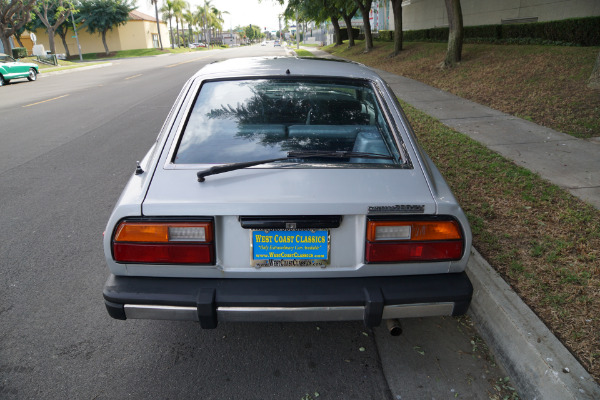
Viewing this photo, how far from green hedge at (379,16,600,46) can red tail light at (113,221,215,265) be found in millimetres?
13382

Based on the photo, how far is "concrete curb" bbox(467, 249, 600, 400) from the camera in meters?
2.06

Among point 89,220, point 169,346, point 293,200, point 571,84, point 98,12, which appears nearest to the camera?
point 293,200

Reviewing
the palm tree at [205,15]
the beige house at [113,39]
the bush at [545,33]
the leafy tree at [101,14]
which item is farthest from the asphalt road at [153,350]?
the palm tree at [205,15]

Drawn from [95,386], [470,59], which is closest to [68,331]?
[95,386]

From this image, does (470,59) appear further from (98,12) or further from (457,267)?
(98,12)

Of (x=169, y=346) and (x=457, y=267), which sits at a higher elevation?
(x=457, y=267)

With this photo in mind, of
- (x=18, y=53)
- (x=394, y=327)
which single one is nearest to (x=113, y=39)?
(x=18, y=53)

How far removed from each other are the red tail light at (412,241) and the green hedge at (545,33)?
41.4ft

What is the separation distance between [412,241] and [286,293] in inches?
26.3

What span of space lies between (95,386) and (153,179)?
45.4 inches

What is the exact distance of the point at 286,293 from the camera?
211cm

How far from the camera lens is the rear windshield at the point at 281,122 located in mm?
2463

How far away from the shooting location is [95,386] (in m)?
2.33

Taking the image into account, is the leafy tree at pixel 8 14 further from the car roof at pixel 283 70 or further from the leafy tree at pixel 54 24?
the car roof at pixel 283 70
